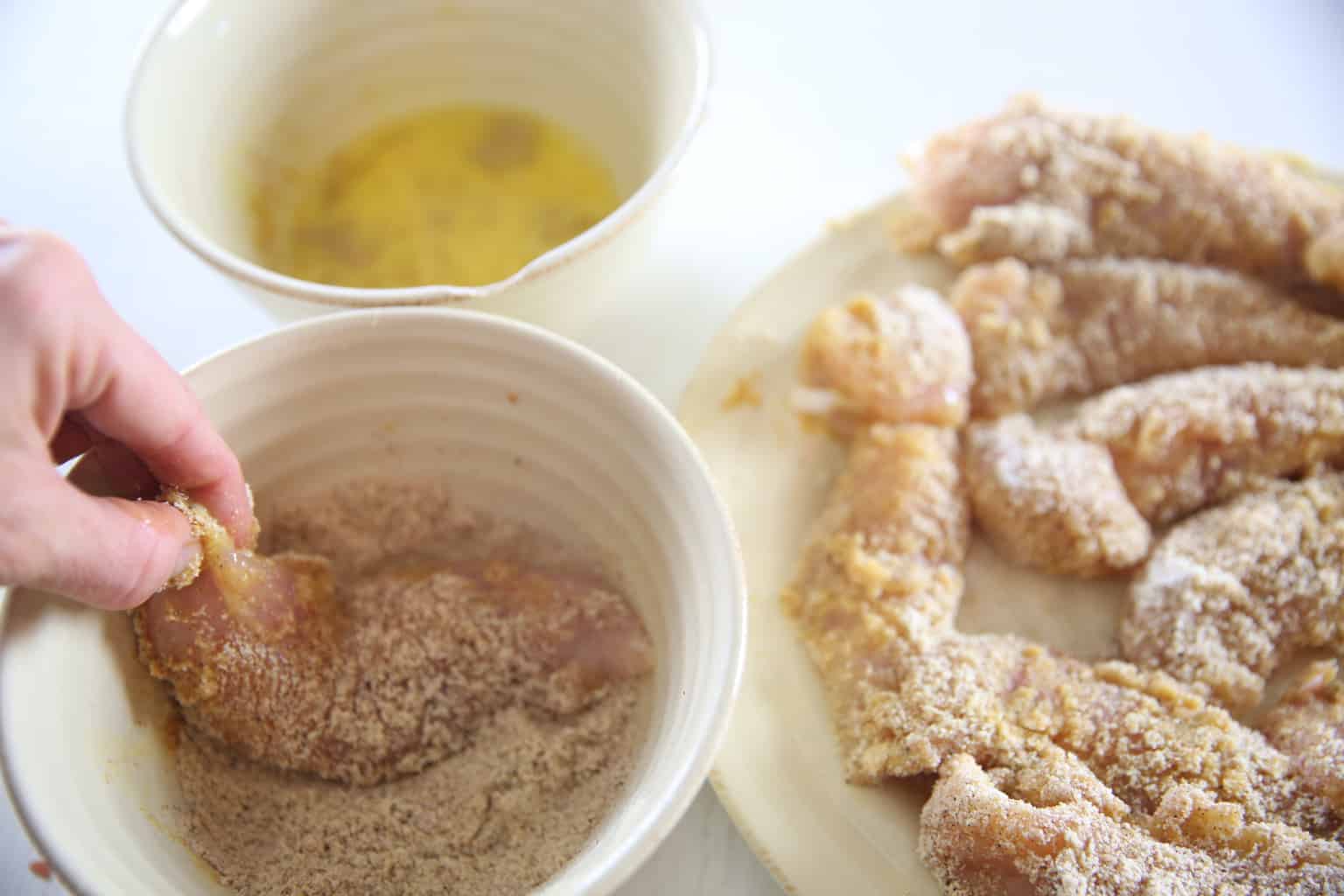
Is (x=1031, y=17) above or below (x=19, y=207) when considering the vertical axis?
above

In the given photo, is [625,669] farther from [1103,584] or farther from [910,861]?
[1103,584]

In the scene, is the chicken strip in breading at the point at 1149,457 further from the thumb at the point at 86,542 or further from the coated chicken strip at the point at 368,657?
the thumb at the point at 86,542

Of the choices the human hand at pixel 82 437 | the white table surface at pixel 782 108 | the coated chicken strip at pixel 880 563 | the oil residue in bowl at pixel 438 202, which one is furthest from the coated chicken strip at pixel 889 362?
the human hand at pixel 82 437

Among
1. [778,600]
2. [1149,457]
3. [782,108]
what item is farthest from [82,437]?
[782,108]

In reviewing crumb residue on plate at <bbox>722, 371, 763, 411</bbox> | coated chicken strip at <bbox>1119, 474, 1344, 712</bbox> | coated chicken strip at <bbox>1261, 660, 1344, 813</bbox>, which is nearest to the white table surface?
crumb residue on plate at <bbox>722, 371, 763, 411</bbox>

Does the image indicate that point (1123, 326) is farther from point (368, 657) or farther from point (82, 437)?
→ point (82, 437)

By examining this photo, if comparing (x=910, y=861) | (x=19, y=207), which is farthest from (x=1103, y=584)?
(x=19, y=207)
